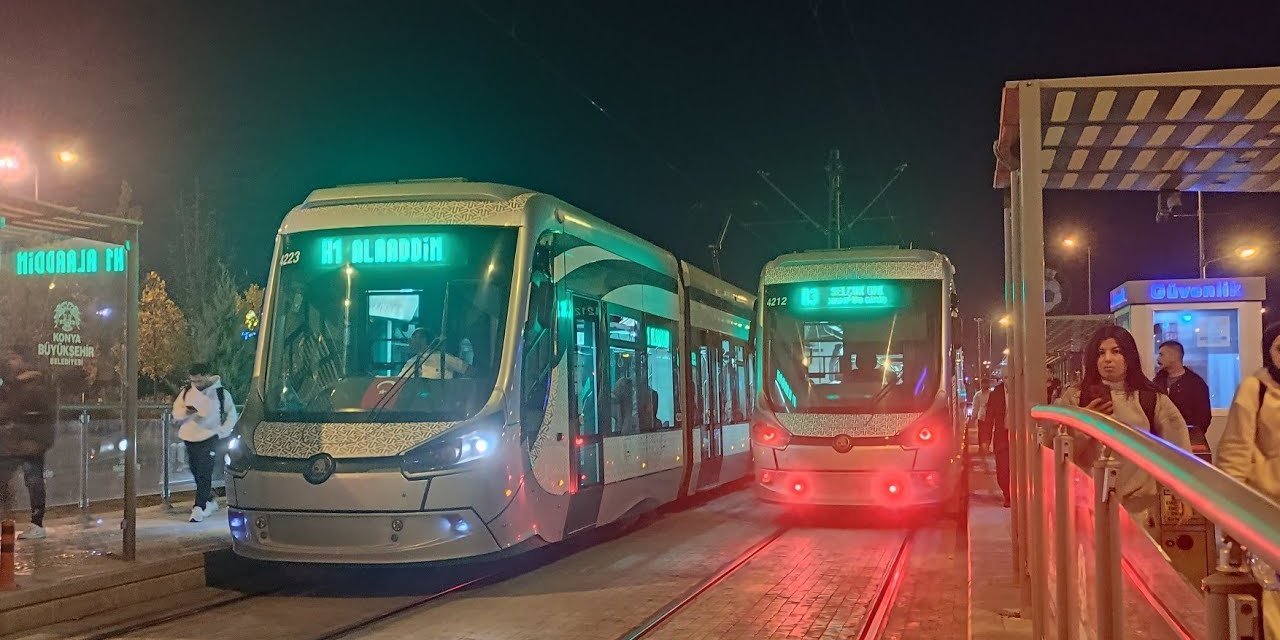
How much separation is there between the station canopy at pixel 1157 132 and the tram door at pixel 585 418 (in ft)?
12.7

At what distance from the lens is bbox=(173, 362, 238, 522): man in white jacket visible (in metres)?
12.0

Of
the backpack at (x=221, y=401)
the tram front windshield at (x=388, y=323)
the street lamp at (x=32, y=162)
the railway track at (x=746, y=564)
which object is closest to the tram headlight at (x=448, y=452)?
the tram front windshield at (x=388, y=323)

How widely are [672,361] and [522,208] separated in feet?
15.4

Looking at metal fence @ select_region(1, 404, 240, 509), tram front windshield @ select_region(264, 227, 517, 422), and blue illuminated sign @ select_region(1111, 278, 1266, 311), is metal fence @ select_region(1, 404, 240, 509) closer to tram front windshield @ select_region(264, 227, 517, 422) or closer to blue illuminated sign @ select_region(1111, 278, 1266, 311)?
tram front windshield @ select_region(264, 227, 517, 422)

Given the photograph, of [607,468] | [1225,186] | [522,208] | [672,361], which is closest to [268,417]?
[522,208]

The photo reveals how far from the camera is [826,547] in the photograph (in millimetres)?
11352

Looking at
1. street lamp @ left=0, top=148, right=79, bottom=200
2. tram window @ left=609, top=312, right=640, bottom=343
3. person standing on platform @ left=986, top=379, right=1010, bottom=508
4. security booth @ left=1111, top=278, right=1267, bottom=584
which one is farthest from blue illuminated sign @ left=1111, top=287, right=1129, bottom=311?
street lamp @ left=0, top=148, right=79, bottom=200

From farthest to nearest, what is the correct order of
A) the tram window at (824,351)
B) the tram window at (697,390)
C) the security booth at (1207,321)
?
the tram window at (697,390) < the security booth at (1207,321) < the tram window at (824,351)

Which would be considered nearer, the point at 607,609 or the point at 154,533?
the point at 607,609

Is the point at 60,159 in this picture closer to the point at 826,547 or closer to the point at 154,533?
the point at 154,533

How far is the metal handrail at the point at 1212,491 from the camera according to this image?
57.4 inches

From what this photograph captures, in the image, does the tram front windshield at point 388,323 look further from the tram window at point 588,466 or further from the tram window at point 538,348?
the tram window at point 588,466

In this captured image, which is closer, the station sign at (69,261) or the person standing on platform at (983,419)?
the station sign at (69,261)

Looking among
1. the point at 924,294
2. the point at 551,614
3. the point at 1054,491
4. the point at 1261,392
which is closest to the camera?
the point at 1054,491
